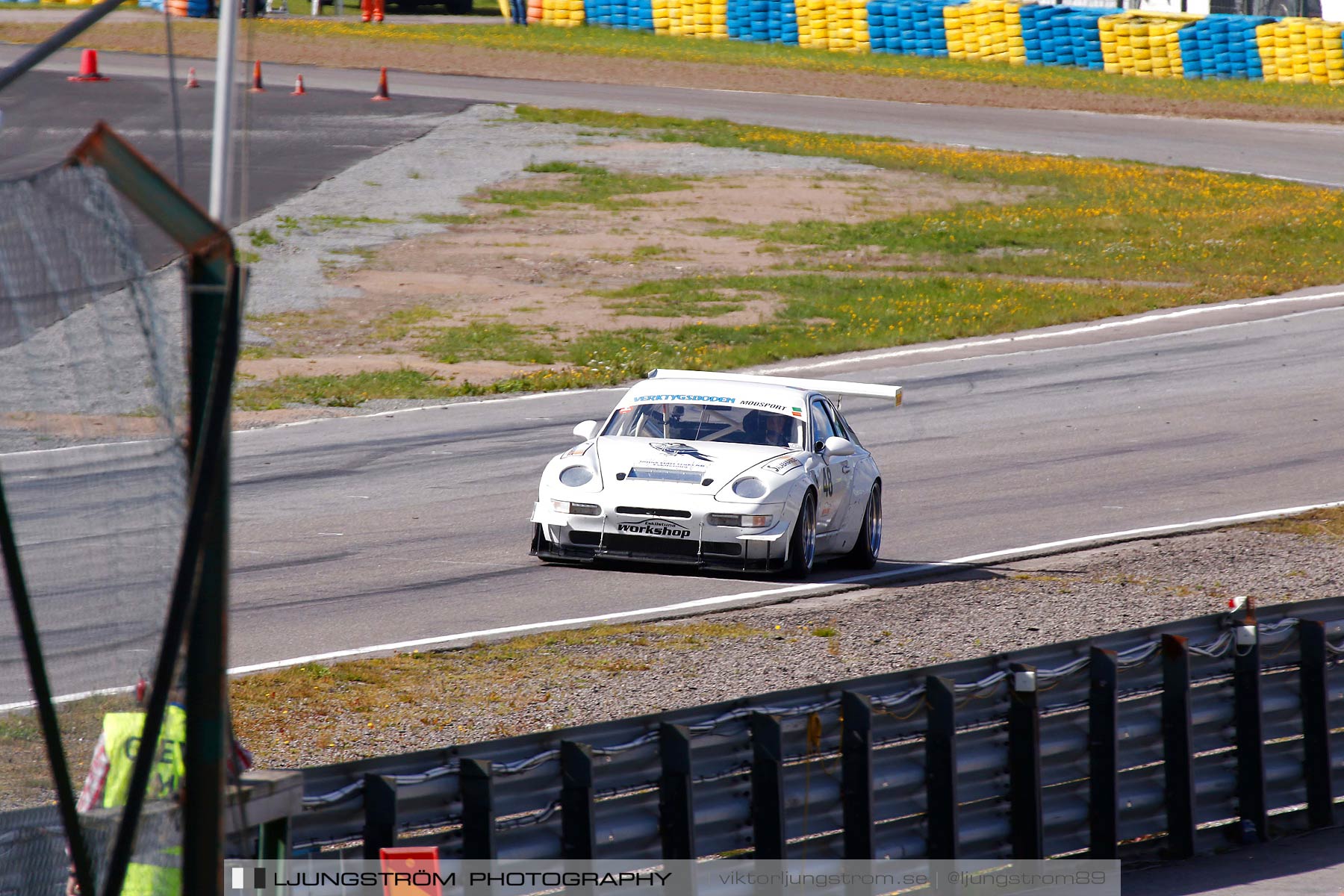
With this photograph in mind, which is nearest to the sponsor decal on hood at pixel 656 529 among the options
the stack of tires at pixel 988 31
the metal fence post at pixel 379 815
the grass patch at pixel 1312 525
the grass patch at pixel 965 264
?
the grass patch at pixel 1312 525

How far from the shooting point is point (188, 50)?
150 ft

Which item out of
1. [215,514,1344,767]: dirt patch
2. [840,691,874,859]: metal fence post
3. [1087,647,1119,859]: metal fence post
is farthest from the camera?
[215,514,1344,767]: dirt patch

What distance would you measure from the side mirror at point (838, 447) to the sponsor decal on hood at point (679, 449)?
1.04m

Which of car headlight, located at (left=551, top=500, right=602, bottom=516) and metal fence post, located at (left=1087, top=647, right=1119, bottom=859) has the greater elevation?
metal fence post, located at (left=1087, top=647, right=1119, bottom=859)

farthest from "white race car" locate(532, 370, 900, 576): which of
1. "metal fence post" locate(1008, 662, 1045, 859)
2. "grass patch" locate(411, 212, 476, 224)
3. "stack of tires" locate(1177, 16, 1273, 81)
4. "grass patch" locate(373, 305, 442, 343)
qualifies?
"stack of tires" locate(1177, 16, 1273, 81)

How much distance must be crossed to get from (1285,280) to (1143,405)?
921 cm

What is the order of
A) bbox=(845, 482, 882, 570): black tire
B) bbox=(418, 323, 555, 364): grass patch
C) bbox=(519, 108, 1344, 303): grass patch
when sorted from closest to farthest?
bbox=(845, 482, 882, 570): black tire, bbox=(418, 323, 555, 364): grass patch, bbox=(519, 108, 1344, 303): grass patch

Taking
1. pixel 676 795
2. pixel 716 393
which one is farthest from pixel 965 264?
pixel 676 795

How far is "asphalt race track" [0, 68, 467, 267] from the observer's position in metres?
32.4

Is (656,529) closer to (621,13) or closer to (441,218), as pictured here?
(441,218)

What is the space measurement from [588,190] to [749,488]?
21.9 meters

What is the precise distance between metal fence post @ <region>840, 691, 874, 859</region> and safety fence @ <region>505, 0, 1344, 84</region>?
45.8 m

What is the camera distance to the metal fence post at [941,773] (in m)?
6.91

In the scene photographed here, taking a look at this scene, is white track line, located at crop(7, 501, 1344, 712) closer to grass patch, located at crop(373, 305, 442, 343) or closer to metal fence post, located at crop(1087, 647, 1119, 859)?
metal fence post, located at crop(1087, 647, 1119, 859)
